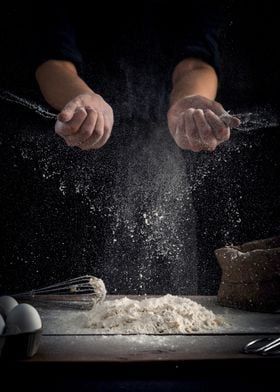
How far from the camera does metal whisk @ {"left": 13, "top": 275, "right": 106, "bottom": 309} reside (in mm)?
994

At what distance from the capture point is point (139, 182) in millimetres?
1321

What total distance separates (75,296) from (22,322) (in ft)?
1.48

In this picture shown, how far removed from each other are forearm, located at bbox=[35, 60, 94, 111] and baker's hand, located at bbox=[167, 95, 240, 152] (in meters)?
0.28

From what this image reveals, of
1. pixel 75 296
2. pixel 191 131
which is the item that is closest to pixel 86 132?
pixel 191 131

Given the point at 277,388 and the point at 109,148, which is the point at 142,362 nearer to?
the point at 277,388

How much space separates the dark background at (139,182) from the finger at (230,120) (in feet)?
1.20

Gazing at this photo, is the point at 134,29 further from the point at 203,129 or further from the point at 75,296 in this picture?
the point at 75,296

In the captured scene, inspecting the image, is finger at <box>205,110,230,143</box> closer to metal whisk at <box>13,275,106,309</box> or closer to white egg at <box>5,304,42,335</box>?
metal whisk at <box>13,275,106,309</box>

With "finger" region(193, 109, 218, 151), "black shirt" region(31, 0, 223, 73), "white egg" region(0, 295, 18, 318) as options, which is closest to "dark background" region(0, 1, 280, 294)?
"black shirt" region(31, 0, 223, 73)

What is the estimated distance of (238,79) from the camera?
133cm

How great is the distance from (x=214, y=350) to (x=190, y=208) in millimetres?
728

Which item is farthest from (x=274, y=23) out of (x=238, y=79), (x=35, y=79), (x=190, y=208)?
(x=35, y=79)

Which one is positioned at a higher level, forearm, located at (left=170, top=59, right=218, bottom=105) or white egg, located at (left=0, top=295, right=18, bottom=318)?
forearm, located at (left=170, top=59, right=218, bottom=105)

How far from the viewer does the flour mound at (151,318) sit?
2.47 feet
